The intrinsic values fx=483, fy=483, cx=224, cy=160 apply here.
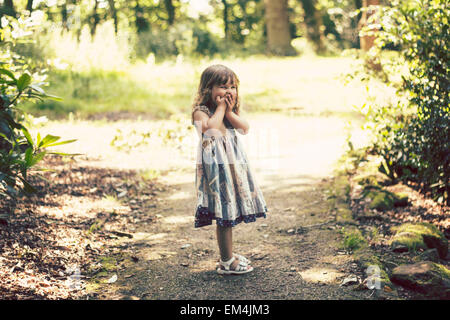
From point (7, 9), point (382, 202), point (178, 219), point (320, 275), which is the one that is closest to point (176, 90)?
point (7, 9)

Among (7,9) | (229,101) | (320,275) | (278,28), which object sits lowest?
(320,275)

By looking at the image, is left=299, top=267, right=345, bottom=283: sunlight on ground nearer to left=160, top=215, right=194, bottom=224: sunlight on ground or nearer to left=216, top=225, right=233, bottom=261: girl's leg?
left=216, top=225, right=233, bottom=261: girl's leg

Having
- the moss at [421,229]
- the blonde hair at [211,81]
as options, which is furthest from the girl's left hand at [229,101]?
the moss at [421,229]

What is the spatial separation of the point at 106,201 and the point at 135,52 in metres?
11.7

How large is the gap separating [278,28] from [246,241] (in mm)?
16855

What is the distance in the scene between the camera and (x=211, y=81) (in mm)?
3645

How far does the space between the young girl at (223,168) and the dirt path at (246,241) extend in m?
0.31

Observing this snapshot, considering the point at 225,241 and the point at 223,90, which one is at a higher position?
the point at 223,90

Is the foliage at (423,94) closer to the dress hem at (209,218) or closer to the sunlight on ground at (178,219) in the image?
the dress hem at (209,218)

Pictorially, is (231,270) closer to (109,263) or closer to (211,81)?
(109,263)

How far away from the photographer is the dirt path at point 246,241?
3457 millimetres

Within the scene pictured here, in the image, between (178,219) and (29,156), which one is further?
(178,219)
